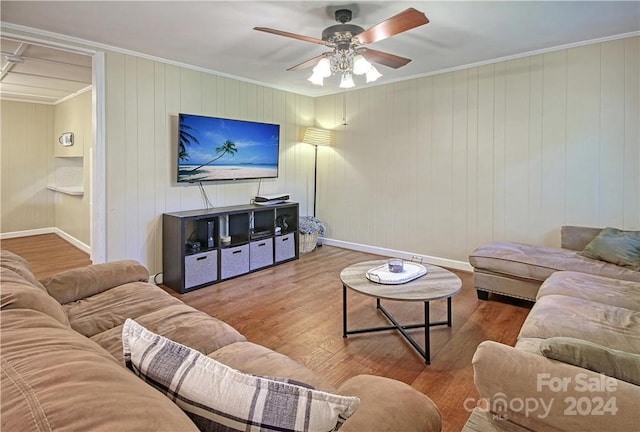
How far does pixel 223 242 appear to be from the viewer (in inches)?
166

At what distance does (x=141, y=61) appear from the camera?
3750 millimetres

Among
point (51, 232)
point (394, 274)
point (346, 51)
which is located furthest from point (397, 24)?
point (51, 232)

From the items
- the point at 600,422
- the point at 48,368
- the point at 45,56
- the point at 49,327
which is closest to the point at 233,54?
the point at 45,56

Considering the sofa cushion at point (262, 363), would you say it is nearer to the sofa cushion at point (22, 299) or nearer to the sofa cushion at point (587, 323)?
the sofa cushion at point (22, 299)

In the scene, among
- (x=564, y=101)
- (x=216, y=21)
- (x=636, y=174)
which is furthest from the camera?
(x=564, y=101)

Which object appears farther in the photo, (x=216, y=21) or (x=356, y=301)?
(x=356, y=301)

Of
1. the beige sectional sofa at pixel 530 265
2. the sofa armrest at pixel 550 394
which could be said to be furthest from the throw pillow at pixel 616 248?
the sofa armrest at pixel 550 394

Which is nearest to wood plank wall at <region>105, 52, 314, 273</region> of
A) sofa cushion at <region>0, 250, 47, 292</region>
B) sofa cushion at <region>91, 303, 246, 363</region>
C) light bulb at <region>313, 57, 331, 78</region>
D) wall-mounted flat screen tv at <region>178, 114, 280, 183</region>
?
wall-mounted flat screen tv at <region>178, 114, 280, 183</region>

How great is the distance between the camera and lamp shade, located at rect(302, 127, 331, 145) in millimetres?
5336

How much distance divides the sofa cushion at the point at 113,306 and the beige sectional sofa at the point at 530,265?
270 cm

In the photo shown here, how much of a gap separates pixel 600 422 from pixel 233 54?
12.8 ft

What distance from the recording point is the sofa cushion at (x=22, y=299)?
1.28 meters

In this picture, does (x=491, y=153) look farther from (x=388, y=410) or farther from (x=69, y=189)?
(x=69, y=189)

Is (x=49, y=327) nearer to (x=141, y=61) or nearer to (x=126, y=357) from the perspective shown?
(x=126, y=357)
